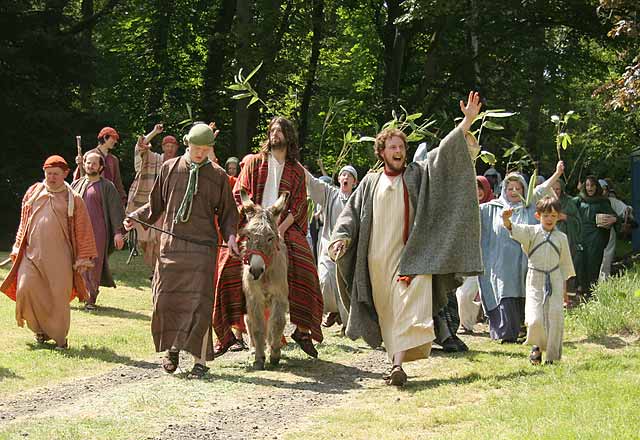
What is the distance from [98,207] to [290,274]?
16.5 feet

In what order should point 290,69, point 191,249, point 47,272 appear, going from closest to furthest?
1. point 191,249
2. point 47,272
3. point 290,69

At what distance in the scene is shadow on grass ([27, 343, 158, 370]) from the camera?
1062 centimetres

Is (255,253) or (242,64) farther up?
(242,64)

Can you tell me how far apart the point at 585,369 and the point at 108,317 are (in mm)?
7042

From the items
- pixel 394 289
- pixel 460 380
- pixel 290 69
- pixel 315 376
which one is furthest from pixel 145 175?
pixel 290 69

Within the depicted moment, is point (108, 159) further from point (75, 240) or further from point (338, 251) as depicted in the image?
point (338, 251)

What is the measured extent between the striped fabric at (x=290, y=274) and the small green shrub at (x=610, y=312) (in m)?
3.37

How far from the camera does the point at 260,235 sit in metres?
9.84

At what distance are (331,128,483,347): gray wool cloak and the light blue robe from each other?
3048 millimetres

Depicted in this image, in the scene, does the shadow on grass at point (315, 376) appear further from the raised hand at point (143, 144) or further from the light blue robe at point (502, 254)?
the raised hand at point (143, 144)

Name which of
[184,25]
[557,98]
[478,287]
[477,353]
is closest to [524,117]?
[557,98]

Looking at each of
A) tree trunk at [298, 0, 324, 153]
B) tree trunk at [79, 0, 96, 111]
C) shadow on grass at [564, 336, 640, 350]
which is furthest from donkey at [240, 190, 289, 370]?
tree trunk at [298, 0, 324, 153]

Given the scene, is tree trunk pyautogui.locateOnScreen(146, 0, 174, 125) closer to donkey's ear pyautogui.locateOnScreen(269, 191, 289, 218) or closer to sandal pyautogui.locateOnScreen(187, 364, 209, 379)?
donkey's ear pyautogui.locateOnScreen(269, 191, 289, 218)

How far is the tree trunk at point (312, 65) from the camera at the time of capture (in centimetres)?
2798
